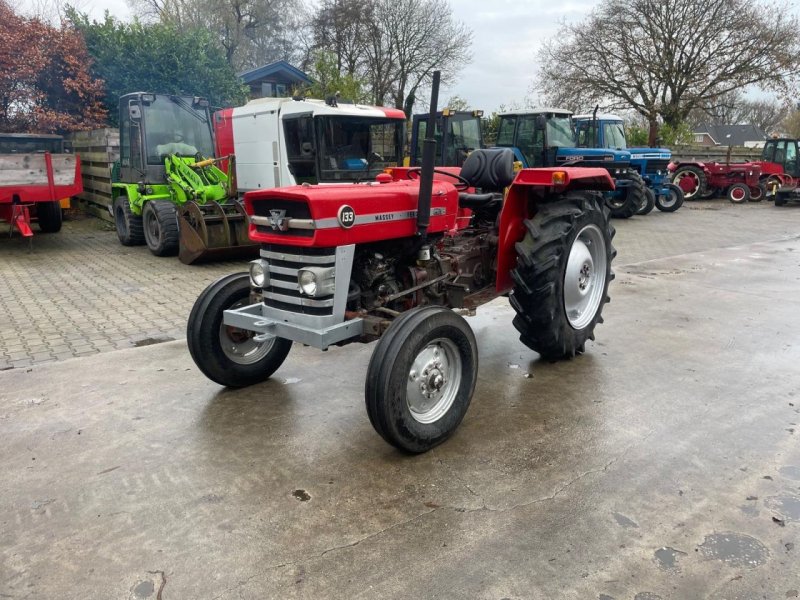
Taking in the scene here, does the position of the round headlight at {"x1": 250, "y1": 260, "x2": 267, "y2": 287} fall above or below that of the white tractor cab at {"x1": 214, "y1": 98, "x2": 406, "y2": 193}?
below

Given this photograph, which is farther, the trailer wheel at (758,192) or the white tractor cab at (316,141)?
the trailer wheel at (758,192)

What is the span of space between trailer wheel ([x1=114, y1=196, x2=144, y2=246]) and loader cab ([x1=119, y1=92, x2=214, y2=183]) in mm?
404

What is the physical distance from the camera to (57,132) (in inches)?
511

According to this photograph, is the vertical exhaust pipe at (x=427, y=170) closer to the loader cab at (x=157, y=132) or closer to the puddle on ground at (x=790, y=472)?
the puddle on ground at (x=790, y=472)

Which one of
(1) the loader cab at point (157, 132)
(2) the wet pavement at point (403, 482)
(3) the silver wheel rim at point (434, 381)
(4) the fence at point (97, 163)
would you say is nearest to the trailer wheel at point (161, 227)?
(1) the loader cab at point (157, 132)

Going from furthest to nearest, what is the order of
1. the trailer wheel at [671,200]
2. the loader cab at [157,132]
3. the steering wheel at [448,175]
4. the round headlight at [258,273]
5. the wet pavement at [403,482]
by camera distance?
the trailer wheel at [671,200] < the loader cab at [157,132] < the steering wheel at [448,175] < the round headlight at [258,273] < the wet pavement at [403,482]

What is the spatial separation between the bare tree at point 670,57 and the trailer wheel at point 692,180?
555 centimetres

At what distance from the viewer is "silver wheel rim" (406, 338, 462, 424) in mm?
3100

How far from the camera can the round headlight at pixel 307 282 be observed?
3.14 metres

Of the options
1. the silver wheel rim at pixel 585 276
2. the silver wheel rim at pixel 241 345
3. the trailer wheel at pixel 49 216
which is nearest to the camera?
the silver wheel rim at pixel 241 345

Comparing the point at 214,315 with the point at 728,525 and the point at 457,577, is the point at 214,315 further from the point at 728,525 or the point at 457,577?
the point at 728,525

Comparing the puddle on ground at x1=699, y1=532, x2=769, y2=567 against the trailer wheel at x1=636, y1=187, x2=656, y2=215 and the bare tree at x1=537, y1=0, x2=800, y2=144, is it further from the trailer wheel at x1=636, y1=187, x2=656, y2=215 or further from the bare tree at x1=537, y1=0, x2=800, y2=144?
the bare tree at x1=537, y1=0, x2=800, y2=144

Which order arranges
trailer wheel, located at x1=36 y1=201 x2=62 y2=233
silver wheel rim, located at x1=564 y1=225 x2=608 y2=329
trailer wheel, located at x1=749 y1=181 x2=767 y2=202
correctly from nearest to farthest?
silver wheel rim, located at x1=564 y1=225 x2=608 y2=329
trailer wheel, located at x1=36 y1=201 x2=62 y2=233
trailer wheel, located at x1=749 y1=181 x2=767 y2=202

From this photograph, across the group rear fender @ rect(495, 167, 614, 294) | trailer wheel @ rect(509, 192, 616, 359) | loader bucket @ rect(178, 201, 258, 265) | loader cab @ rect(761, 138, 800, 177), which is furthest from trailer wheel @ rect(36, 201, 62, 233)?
loader cab @ rect(761, 138, 800, 177)
